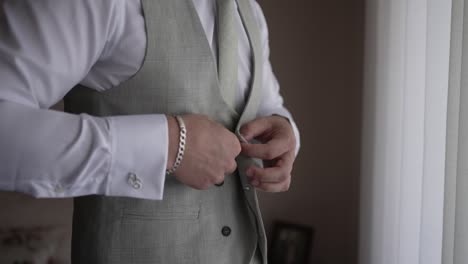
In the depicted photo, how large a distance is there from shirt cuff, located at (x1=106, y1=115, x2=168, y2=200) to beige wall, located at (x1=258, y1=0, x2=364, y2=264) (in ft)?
4.20

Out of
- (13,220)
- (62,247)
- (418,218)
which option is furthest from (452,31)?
(13,220)

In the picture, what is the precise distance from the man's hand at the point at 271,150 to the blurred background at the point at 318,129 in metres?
1.00

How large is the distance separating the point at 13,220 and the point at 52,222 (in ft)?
0.49

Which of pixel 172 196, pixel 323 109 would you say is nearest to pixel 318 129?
pixel 323 109

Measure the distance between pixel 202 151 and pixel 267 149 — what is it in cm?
15

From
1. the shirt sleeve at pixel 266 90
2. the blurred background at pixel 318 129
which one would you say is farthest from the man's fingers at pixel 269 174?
the blurred background at pixel 318 129

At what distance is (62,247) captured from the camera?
65.3 inches

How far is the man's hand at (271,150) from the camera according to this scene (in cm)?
74

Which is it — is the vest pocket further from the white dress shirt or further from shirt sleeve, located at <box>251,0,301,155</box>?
shirt sleeve, located at <box>251,0,301,155</box>

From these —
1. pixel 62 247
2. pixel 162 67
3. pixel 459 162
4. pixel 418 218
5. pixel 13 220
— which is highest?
pixel 162 67

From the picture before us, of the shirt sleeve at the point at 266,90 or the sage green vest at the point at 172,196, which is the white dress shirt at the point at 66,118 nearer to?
the sage green vest at the point at 172,196

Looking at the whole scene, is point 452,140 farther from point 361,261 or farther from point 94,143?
Answer: point 361,261

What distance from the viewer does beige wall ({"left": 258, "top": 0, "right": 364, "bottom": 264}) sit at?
1.77 meters

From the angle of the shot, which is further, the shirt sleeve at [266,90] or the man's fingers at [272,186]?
the shirt sleeve at [266,90]
